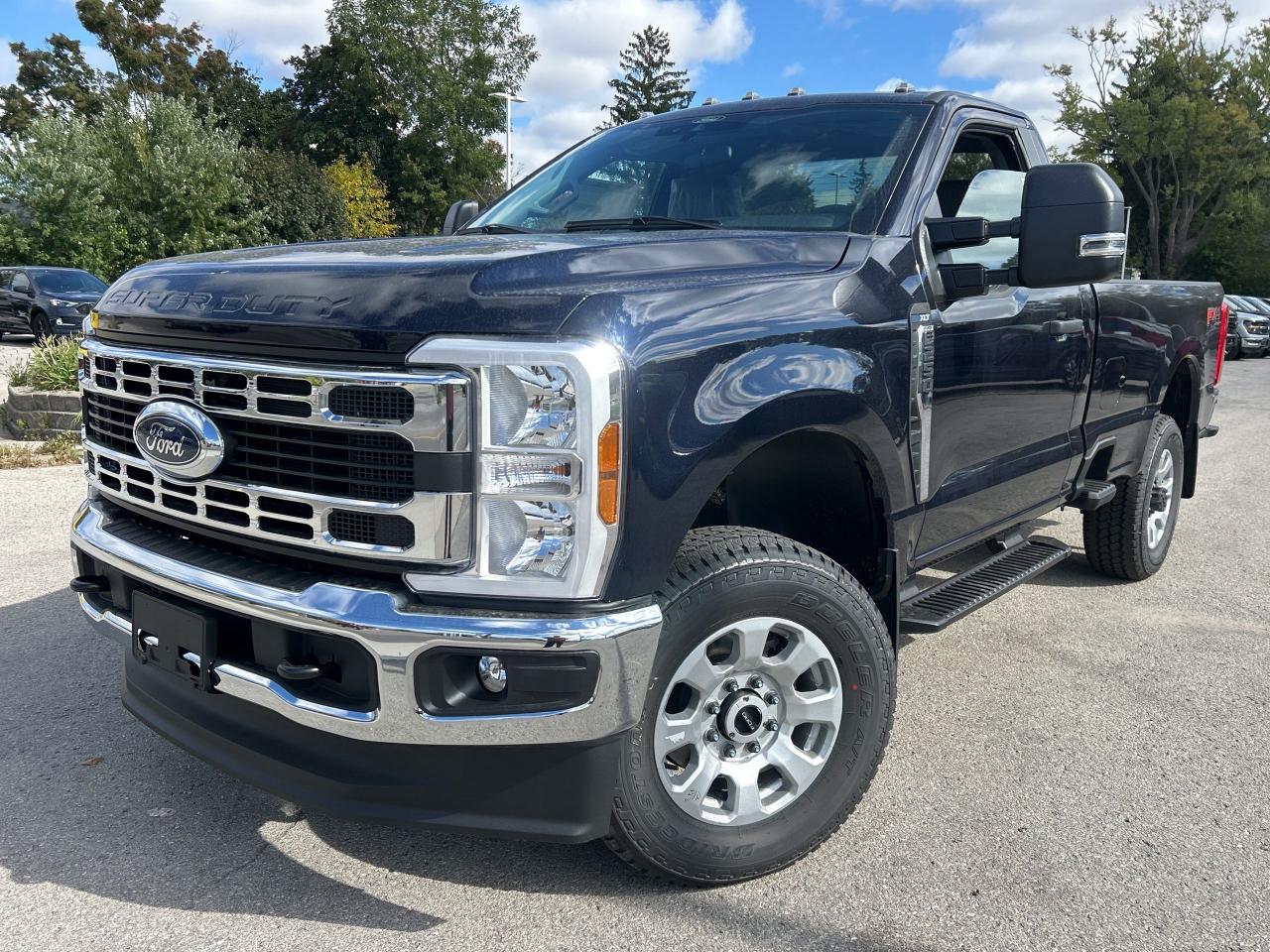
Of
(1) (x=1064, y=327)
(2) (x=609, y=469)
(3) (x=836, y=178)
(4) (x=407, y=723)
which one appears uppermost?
(3) (x=836, y=178)

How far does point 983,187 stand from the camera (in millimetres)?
3584

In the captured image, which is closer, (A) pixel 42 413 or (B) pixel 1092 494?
(B) pixel 1092 494

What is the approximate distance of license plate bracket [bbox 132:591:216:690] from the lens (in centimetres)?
226

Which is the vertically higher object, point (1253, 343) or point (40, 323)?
point (40, 323)

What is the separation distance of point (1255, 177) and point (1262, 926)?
40.4 metres

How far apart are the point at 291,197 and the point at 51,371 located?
2429 centimetres

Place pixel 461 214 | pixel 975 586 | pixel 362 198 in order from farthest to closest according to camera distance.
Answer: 1. pixel 362 198
2. pixel 461 214
3. pixel 975 586

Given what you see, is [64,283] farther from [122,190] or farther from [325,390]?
[325,390]

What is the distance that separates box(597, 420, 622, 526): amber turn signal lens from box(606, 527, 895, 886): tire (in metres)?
0.27

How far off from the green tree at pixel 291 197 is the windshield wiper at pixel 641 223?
28.1 metres

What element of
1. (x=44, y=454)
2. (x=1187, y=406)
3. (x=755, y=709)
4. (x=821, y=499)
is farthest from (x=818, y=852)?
(x=44, y=454)

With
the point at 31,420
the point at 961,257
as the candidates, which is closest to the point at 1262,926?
the point at 961,257

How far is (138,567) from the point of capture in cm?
242

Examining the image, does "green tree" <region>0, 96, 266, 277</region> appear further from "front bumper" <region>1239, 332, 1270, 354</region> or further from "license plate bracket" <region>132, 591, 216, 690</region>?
"front bumper" <region>1239, 332, 1270, 354</region>
